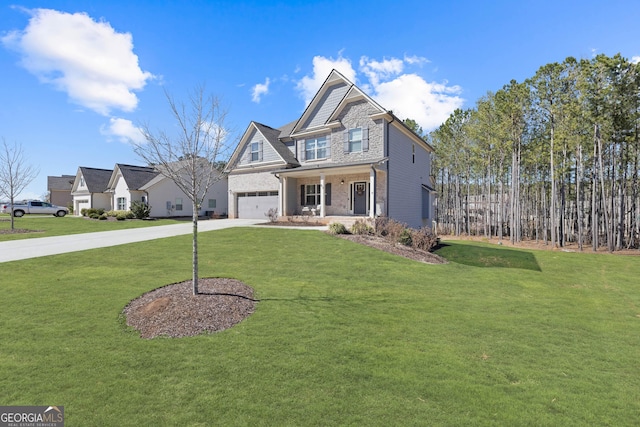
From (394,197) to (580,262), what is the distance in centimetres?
889

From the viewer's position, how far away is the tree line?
13945 mm

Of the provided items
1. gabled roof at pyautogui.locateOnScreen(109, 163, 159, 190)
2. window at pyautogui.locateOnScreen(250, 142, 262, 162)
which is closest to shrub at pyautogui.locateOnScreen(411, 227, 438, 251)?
window at pyautogui.locateOnScreen(250, 142, 262, 162)

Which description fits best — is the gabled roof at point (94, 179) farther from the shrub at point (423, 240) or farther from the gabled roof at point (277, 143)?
the shrub at point (423, 240)

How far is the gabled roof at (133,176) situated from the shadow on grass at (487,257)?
29590 mm

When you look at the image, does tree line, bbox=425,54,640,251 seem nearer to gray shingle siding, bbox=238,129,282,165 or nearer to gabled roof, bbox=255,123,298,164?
gabled roof, bbox=255,123,298,164

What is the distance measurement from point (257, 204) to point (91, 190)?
25044 mm

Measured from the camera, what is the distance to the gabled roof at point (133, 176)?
2878 cm

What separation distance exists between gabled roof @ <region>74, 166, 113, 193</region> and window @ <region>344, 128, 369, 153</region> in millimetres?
31968

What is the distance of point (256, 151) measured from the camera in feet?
72.8

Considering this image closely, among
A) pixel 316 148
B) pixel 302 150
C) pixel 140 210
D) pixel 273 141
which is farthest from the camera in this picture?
pixel 140 210

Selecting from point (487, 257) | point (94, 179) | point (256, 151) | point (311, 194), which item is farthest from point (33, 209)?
point (487, 257)

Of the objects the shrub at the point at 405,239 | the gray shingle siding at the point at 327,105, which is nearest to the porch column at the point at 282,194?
the gray shingle siding at the point at 327,105

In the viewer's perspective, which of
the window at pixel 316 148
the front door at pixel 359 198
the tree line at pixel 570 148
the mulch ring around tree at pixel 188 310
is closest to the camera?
the mulch ring around tree at pixel 188 310

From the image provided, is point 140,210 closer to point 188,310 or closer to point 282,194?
point 282,194
